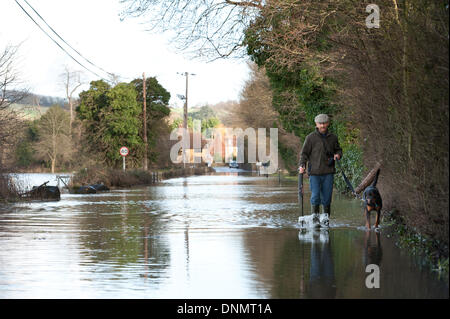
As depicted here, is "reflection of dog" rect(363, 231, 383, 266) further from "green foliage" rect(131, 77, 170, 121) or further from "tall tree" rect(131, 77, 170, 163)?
"green foliage" rect(131, 77, 170, 121)

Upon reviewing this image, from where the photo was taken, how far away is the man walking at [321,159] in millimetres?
14229

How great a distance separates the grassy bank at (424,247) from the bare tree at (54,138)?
8888cm

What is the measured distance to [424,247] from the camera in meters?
10.8

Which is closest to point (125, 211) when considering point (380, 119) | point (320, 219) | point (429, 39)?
point (320, 219)

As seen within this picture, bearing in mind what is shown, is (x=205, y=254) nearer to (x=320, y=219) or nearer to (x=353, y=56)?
(x=320, y=219)

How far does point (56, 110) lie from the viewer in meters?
107

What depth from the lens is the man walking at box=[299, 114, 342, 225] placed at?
14229 mm

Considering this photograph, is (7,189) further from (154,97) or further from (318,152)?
(154,97)

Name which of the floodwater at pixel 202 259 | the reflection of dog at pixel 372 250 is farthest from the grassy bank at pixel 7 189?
the reflection of dog at pixel 372 250

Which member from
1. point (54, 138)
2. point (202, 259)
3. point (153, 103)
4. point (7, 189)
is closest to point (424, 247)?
point (202, 259)

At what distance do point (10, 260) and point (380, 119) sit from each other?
6.63 m

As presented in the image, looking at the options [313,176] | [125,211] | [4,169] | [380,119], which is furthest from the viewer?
[4,169]

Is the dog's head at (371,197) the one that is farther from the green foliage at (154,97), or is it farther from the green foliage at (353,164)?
the green foliage at (154,97)

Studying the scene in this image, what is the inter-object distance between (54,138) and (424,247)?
304ft
